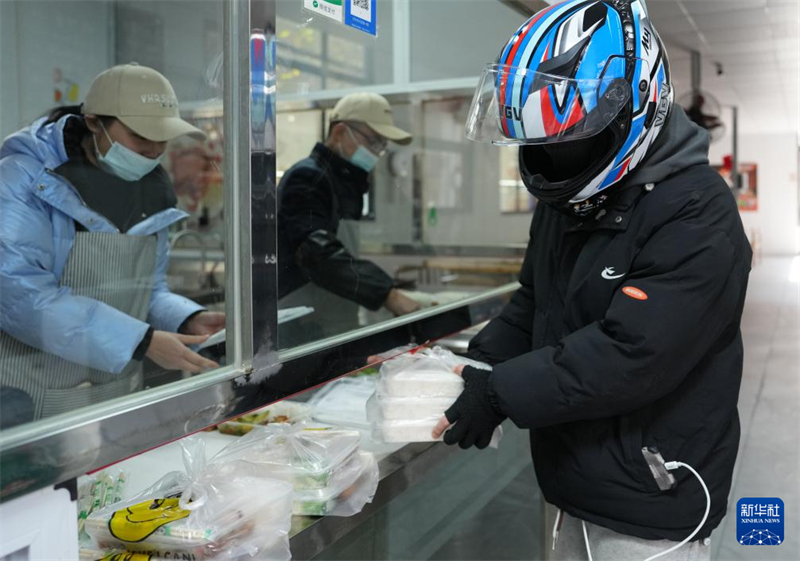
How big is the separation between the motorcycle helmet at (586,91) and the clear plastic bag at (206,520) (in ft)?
2.33

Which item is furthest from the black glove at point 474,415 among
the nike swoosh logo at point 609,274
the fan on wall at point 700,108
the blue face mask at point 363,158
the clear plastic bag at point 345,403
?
the fan on wall at point 700,108

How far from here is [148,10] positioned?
4.37 meters

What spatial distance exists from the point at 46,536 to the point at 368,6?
4.03 ft

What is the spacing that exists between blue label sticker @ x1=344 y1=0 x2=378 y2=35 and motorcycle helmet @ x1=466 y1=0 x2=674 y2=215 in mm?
396

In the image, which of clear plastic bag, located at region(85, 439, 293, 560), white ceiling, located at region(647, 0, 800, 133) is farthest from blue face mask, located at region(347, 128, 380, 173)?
white ceiling, located at region(647, 0, 800, 133)

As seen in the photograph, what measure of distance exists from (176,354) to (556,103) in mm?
886

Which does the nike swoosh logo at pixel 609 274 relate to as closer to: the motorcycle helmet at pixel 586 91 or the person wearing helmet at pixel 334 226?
the motorcycle helmet at pixel 586 91

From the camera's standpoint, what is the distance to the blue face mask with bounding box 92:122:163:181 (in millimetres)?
1903

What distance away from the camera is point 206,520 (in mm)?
1076

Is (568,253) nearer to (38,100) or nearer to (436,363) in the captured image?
(436,363)

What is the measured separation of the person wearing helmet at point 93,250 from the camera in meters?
1.56

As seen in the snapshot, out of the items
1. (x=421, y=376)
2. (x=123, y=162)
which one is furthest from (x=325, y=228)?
(x=421, y=376)

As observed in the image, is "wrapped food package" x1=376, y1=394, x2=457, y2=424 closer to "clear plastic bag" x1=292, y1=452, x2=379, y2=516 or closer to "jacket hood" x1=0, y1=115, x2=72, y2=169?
"clear plastic bag" x1=292, y1=452, x2=379, y2=516

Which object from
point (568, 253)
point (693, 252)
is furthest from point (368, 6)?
point (693, 252)
